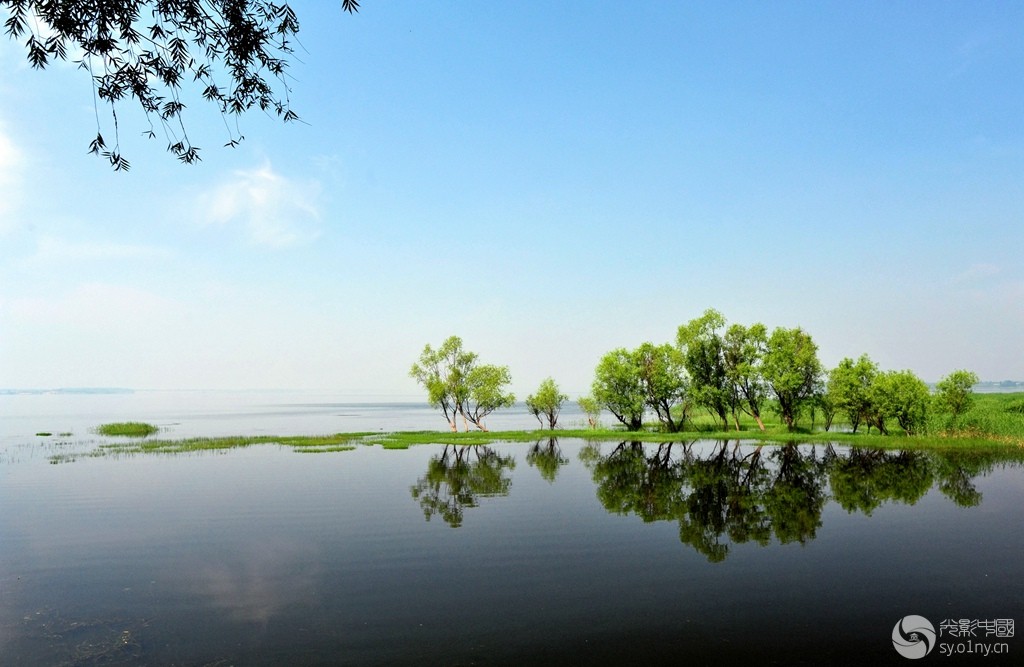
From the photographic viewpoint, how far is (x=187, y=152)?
10.4 metres

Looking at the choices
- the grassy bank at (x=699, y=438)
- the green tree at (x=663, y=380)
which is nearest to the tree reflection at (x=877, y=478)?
the grassy bank at (x=699, y=438)

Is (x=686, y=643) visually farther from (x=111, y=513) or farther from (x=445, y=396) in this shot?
(x=445, y=396)

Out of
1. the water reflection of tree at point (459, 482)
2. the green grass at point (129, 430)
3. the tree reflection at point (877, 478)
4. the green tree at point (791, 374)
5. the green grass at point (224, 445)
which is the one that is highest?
the green tree at point (791, 374)

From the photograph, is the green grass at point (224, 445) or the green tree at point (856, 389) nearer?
the green grass at point (224, 445)

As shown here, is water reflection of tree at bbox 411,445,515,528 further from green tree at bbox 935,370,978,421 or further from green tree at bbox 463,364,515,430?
green tree at bbox 935,370,978,421

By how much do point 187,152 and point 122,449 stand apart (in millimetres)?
58593

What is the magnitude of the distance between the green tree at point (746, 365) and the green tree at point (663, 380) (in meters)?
6.60

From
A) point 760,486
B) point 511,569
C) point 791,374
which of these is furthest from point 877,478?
point 791,374

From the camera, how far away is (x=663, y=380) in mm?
78062

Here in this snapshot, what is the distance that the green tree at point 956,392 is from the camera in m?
58.2

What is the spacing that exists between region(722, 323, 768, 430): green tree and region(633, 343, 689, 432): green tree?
6.60 m

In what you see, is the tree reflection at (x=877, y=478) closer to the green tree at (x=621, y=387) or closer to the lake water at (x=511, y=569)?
the lake water at (x=511, y=569)

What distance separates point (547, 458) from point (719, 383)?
38.3 metres

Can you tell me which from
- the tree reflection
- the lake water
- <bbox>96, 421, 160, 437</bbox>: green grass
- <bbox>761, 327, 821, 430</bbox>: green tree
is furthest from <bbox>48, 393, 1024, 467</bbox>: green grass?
the lake water
